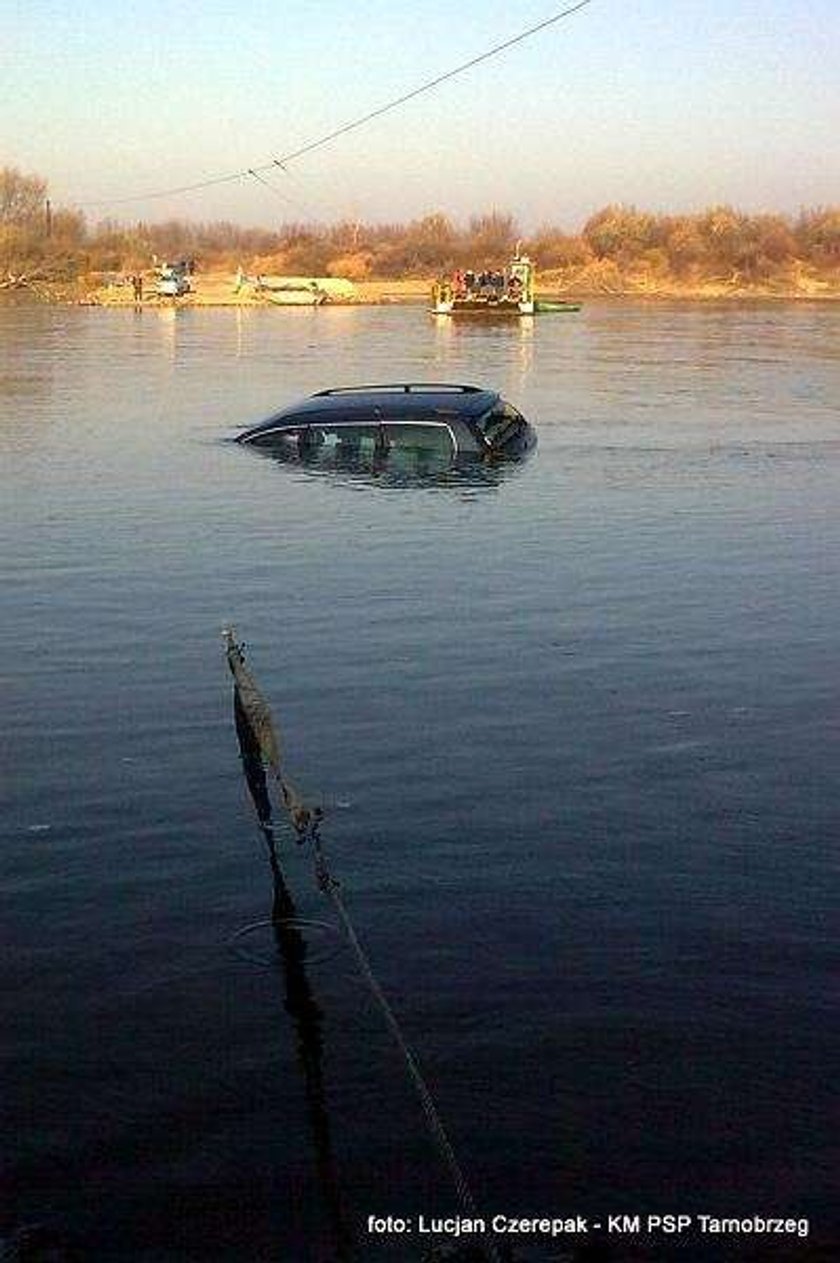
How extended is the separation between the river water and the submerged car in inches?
98.7

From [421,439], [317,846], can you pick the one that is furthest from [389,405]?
[317,846]

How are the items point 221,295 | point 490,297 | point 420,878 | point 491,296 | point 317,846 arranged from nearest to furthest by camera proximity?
point 317,846, point 420,878, point 490,297, point 491,296, point 221,295

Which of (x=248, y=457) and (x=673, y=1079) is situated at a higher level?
(x=248, y=457)

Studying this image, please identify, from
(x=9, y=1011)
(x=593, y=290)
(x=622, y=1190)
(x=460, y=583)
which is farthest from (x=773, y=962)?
(x=593, y=290)

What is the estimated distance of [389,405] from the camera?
22.0 m

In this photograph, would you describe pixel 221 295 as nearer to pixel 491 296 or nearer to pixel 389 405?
pixel 491 296

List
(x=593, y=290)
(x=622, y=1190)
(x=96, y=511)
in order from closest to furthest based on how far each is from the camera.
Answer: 1. (x=622, y=1190)
2. (x=96, y=511)
3. (x=593, y=290)

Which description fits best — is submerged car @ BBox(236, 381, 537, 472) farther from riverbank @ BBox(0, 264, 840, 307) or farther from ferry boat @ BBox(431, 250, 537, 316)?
riverbank @ BBox(0, 264, 840, 307)

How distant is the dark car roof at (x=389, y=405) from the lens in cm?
2197

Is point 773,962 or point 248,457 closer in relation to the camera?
point 773,962

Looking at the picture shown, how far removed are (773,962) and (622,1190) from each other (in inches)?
78.1

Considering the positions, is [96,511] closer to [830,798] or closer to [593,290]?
[830,798]

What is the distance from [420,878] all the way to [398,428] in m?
14.2

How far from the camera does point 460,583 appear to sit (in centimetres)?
1570
